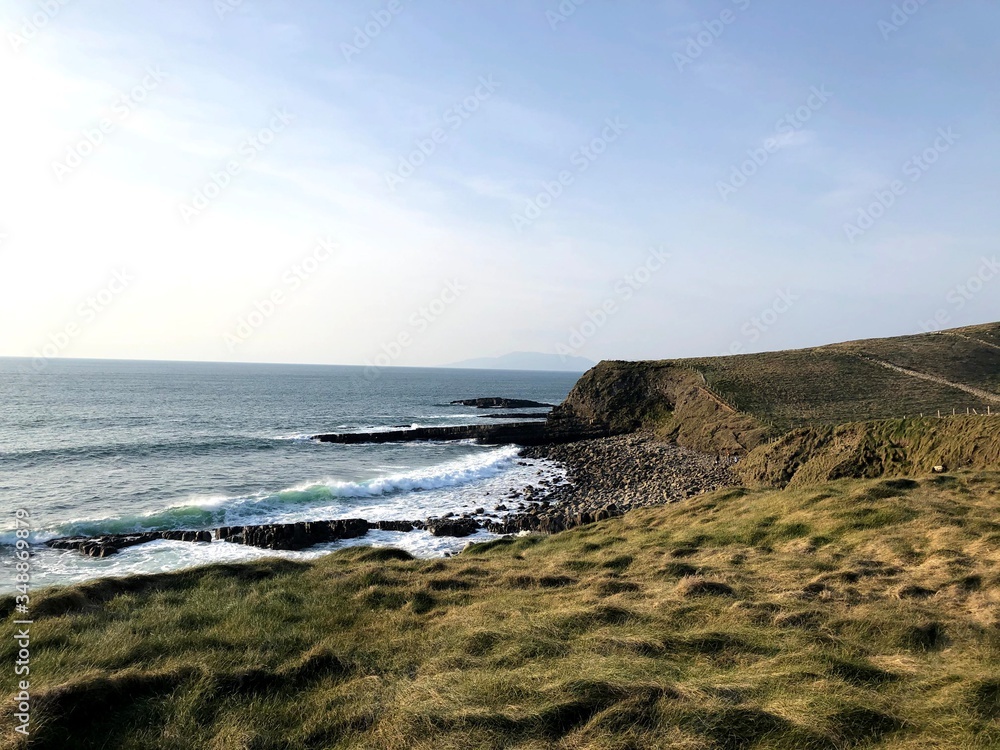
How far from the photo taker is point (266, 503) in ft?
109

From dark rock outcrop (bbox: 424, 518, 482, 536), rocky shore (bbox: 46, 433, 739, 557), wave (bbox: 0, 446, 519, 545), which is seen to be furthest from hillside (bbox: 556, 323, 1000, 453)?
dark rock outcrop (bbox: 424, 518, 482, 536)

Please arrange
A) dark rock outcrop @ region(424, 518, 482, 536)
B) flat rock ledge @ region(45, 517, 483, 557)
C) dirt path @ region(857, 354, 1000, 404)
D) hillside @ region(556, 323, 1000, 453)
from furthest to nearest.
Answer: hillside @ region(556, 323, 1000, 453), dirt path @ region(857, 354, 1000, 404), dark rock outcrop @ region(424, 518, 482, 536), flat rock ledge @ region(45, 517, 483, 557)

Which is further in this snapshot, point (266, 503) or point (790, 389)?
point (790, 389)

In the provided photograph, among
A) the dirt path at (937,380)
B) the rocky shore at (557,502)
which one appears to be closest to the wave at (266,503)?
the rocky shore at (557,502)

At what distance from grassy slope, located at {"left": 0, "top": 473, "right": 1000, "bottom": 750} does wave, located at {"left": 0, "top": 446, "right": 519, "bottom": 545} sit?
1908 cm

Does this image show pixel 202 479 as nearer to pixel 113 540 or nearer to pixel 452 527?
pixel 113 540

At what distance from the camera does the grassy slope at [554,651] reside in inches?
234

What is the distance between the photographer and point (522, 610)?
10297 mm

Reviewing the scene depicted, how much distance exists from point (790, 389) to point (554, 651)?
175 ft

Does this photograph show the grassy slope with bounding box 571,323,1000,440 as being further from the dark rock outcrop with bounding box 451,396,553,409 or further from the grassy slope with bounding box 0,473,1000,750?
the grassy slope with bounding box 0,473,1000,750

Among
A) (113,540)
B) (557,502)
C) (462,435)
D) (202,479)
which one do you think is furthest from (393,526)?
(462,435)

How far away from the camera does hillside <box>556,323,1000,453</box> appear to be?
139 ft

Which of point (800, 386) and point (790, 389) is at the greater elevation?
point (800, 386)

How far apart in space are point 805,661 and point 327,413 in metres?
90.2
